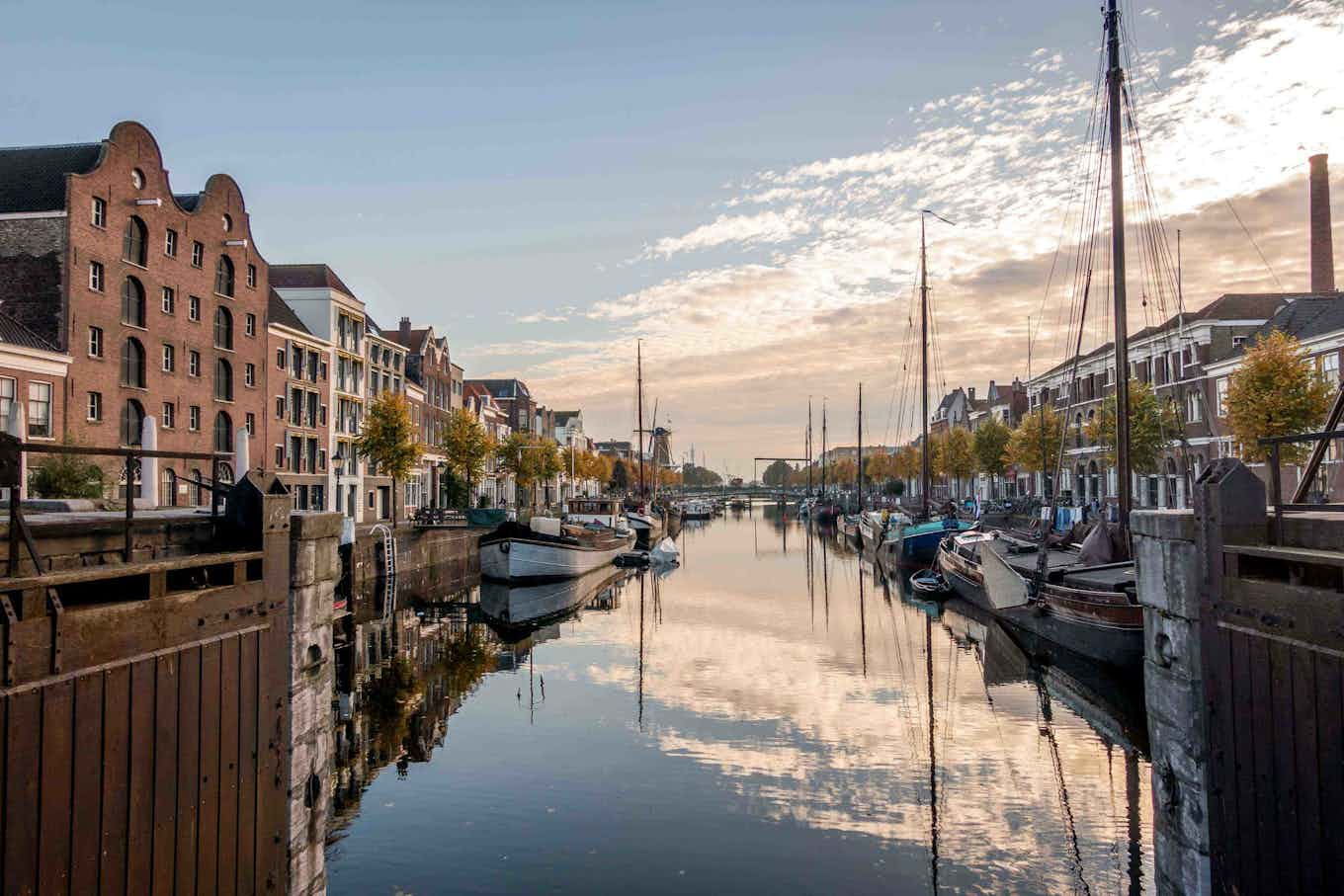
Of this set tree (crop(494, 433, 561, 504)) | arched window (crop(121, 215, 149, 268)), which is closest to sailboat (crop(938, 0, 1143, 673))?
arched window (crop(121, 215, 149, 268))

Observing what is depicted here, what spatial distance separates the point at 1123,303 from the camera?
2298 cm

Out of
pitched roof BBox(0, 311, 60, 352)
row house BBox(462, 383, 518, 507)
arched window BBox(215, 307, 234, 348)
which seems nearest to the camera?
pitched roof BBox(0, 311, 60, 352)

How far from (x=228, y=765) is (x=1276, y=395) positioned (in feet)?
117

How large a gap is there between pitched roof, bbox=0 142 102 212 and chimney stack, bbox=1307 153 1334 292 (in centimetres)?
6165

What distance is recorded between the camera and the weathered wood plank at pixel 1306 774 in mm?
7012

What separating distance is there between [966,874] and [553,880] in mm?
4954

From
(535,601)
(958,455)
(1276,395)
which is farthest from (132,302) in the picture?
(958,455)

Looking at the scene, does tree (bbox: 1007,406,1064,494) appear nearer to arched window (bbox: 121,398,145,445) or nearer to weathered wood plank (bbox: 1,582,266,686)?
arched window (bbox: 121,398,145,445)

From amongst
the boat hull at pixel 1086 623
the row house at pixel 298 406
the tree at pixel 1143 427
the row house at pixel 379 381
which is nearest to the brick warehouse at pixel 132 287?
the row house at pixel 298 406

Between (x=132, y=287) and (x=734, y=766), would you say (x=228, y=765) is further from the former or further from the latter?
(x=132, y=287)

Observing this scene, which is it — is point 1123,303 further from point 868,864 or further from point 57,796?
point 57,796

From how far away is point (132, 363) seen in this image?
35.9 m

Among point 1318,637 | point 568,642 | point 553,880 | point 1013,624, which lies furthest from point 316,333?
point 1318,637

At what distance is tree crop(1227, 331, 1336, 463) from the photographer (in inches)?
1257
